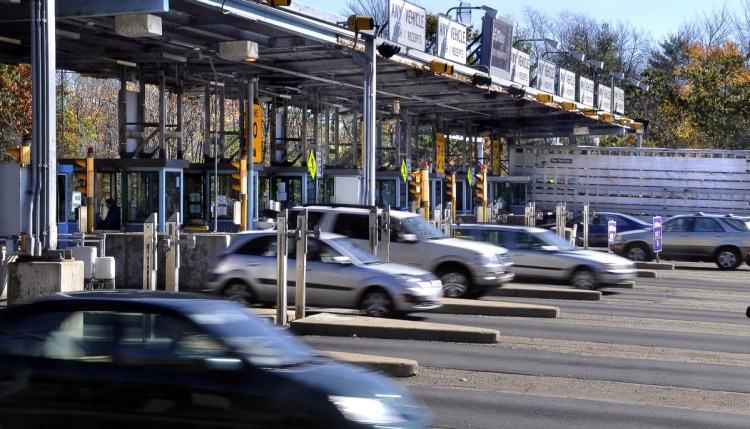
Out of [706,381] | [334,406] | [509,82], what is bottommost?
[706,381]

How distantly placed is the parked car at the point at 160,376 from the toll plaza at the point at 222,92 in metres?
7.78

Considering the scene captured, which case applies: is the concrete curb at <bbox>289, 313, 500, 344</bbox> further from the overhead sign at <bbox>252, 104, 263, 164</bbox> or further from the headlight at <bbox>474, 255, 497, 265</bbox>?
the overhead sign at <bbox>252, 104, 263, 164</bbox>

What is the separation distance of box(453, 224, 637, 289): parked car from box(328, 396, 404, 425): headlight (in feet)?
53.6

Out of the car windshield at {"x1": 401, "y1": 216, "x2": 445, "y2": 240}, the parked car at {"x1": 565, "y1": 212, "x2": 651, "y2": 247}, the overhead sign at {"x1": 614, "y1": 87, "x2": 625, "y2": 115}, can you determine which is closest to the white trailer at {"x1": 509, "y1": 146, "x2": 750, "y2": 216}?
the overhead sign at {"x1": 614, "y1": 87, "x2": 625, "y2": 115}

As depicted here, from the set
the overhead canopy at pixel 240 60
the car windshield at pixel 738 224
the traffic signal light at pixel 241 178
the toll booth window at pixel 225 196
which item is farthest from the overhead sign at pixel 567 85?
the traffic signal light at pixel 241 178

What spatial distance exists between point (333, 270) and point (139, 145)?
14.9 metres

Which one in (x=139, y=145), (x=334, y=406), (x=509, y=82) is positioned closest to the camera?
(x=334, y=406)

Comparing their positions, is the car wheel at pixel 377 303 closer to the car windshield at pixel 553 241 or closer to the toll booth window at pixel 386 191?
the car windshield at pixel 553 241

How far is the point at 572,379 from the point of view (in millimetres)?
12836

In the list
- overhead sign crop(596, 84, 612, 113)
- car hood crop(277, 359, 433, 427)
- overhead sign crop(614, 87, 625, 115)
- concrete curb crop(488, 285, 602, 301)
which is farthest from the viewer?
overhead sign crop(614, 87, 625, 115)

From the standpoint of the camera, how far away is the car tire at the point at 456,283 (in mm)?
20891

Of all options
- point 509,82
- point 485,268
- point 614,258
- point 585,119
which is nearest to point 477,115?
point 585,119

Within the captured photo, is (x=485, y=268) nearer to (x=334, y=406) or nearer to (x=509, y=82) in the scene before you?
(x=334, y=406)

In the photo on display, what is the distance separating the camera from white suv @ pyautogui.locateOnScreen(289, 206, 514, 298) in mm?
20641
